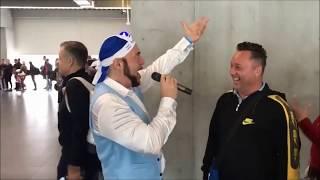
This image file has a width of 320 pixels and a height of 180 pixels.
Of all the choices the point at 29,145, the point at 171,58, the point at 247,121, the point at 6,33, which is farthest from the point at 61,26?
the point at 247,121

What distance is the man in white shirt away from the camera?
70.7 inches

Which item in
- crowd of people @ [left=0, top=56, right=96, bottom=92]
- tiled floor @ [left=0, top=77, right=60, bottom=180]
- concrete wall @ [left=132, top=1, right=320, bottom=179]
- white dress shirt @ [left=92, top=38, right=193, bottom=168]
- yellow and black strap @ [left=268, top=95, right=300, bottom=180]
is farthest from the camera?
crowd of people @ [left=0, top=56, right=96, bottom=92]

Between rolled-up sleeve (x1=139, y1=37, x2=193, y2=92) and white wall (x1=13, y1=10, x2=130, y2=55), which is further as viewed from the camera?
white wall (x1=13, y1=10, x2=130, y2=55)

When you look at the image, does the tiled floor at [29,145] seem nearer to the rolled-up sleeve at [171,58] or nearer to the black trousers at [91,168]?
the black trousers at [91,168]

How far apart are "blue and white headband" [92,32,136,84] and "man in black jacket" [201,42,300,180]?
2.33ft

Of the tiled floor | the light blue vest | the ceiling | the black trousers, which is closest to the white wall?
the ceiling

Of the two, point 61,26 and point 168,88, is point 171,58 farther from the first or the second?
point 61,26

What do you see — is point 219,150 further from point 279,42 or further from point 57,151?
point 57,151

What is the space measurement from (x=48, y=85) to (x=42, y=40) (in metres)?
4.58

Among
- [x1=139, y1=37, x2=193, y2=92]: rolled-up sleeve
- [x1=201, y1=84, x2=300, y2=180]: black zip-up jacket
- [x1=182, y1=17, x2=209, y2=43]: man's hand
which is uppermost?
[x1=182, y1=17, x2=209, y2=43]: man's hand

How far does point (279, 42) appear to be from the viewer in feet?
12.3

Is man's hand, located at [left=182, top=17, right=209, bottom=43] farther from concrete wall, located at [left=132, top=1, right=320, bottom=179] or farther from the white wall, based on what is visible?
the white wall

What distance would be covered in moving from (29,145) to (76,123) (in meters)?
4.69

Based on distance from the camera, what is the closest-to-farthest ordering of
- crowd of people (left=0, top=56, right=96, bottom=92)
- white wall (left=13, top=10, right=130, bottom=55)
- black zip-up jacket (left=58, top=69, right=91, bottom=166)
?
black zip-up jacket (left=58, top=69, right=91, bottom=166)
crowd of people (left=0, top=56, right=96, bottom=92)
white wall (left=13, top=10, right=130, bottom=55)
